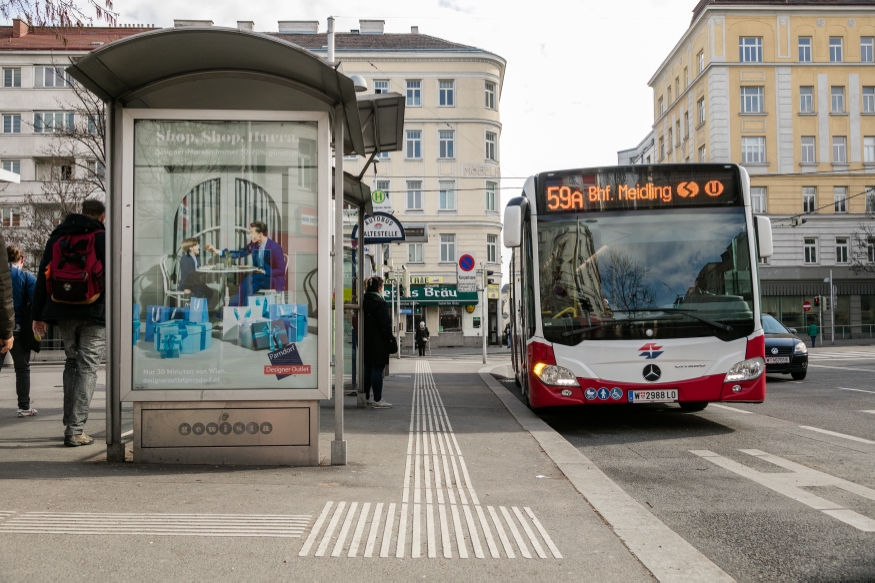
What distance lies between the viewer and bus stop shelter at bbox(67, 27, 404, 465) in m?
6.45

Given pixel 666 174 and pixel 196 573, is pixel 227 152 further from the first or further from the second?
pixel 666 174

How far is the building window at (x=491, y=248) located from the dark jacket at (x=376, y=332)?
138 ft

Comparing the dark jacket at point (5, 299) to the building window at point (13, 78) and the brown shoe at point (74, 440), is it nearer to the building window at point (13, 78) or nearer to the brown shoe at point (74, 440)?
the brown shoe at point (74, 440)

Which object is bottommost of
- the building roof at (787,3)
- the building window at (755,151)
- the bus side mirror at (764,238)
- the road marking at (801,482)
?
the road marking at (801,482)

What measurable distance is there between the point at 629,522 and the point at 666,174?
19.9 ft

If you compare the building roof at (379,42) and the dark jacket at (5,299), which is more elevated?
the building roof at (379,42)

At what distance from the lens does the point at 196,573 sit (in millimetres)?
3752

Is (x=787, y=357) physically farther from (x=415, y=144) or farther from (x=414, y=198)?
(x=415, y=144)

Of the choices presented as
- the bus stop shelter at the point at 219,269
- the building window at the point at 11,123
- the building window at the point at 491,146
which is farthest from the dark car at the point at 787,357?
the building window at the point at 11,123

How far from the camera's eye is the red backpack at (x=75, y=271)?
6934 mm

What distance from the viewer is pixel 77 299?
6.94 meters

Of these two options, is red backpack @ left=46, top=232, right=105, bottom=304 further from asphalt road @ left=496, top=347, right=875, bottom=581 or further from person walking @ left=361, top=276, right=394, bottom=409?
person walking @ left=361, top=276, right=394, bottom=409

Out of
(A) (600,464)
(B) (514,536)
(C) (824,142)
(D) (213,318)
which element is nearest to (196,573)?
(B) (514,536)

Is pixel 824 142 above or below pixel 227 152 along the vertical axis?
above
